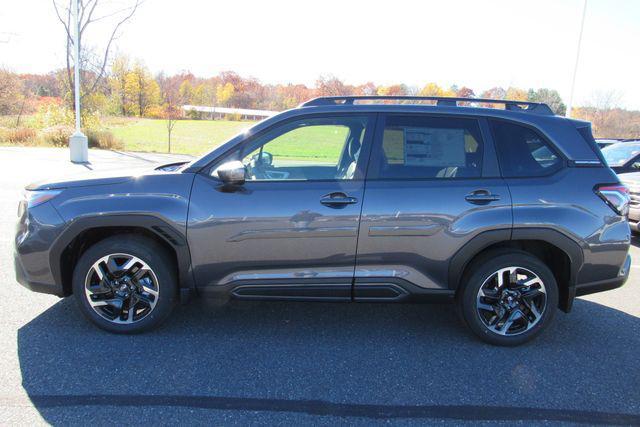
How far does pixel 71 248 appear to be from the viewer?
3.57m

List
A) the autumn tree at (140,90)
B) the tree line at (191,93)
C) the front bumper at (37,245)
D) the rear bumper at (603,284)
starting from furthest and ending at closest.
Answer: the autumn tree at (140,90), the tree line at (191,93), the rear bumper at (603,284), the front bumper at (37,245)

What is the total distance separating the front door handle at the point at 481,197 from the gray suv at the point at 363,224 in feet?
0.03

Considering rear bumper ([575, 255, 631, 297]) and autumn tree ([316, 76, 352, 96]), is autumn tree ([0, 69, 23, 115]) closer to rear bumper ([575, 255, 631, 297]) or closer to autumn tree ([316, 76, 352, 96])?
autumn tree ([316, 76, 352, 96])

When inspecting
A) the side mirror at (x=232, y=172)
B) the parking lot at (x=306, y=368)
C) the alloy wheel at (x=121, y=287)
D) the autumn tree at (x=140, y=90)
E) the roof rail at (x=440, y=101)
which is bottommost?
the parking lot at (x=306, y=368)

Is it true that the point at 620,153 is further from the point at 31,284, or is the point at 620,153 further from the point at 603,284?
the point at 31,284

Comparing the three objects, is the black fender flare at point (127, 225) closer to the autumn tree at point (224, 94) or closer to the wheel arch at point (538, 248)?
the wheel arch at point (538, 248)

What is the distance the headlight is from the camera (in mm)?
3457

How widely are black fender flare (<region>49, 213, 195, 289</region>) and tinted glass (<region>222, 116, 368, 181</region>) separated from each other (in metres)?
0.70

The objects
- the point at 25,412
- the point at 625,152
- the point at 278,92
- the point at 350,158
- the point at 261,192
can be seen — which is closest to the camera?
the point at 25,412

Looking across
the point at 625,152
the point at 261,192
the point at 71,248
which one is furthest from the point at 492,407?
the point at 625,152

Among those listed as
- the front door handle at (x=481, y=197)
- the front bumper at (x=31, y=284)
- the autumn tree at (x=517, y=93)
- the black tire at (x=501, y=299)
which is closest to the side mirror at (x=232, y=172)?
the front bumper at (x=31, y=284)

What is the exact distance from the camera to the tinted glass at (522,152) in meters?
3.56

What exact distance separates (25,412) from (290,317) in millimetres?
2017

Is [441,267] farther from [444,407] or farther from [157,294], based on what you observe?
[157,294]
